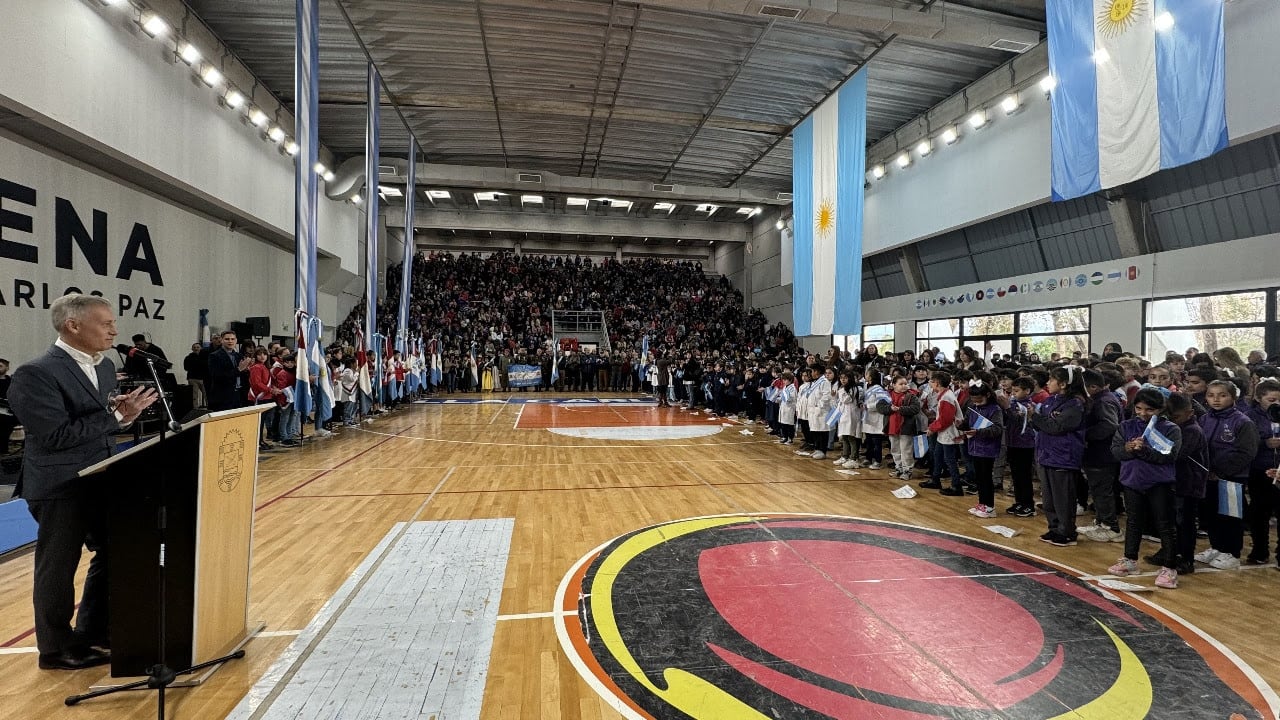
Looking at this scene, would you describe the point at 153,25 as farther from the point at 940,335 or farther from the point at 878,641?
the point at 940,335

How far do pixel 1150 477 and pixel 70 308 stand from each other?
19.8ft

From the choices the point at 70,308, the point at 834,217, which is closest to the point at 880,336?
the point at 834,217

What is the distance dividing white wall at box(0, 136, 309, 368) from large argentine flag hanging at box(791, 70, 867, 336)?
13.7m

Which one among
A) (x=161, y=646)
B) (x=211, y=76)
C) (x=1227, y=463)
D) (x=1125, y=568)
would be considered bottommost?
(x=1125, y=568)

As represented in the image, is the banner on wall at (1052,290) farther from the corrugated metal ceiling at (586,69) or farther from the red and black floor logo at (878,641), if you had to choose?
the red and black floor logo at (878,641)

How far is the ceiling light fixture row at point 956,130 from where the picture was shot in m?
11.7

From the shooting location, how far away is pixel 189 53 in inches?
390

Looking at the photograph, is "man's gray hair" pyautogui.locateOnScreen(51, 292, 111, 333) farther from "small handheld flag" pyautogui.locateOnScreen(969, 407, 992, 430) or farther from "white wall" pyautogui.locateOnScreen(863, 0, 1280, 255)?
"white wall" pyautogui.locateOnScreen(863, 0, 1280, 255)

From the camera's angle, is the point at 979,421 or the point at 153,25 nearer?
the point at 979,421

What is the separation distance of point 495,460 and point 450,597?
4.80 meters

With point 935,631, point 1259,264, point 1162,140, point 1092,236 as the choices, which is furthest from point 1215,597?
point 1092,236

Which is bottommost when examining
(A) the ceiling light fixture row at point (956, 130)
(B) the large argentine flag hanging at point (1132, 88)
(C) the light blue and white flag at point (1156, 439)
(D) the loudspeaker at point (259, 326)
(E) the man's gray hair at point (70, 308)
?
(C) the light blue and white flag at point (1156, 439)

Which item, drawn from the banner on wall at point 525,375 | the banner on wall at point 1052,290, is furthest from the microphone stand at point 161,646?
the banner on wall at point 525,375

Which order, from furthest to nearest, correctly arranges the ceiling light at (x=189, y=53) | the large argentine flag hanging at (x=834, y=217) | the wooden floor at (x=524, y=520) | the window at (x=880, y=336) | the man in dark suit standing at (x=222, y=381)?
the window at (x=880, y=336) < the large argentine flag hanging at (x=834, y=217) < the ceiling light at (x=189, y=53) < the man in dark suit standing at (x=222, y=381) < the wooden floor at (x=524, y=520)
